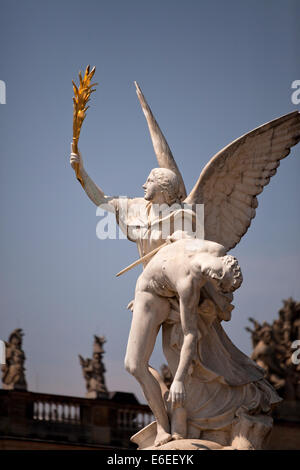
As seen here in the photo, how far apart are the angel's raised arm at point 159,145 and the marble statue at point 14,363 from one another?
14.1 meters

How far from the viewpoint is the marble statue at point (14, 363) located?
3030 centimetres

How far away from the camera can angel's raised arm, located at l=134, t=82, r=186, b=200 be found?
54.4ft

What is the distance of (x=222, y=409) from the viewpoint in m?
15.7

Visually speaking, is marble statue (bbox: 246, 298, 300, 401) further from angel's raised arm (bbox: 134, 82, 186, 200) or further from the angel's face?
the angel's face

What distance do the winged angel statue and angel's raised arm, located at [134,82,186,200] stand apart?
1 cm

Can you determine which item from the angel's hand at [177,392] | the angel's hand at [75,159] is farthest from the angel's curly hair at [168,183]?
the angel's hand at [177,392]

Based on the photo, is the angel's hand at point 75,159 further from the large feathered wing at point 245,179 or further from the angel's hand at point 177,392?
the angel's hand at point 177,392

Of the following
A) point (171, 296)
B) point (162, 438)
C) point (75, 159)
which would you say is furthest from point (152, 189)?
point (162, 438)

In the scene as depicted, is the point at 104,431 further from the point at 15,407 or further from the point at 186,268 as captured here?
the point at 186,268

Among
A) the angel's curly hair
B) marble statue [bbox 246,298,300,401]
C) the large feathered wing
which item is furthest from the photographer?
marble statue [bbox 246,298,300,401]

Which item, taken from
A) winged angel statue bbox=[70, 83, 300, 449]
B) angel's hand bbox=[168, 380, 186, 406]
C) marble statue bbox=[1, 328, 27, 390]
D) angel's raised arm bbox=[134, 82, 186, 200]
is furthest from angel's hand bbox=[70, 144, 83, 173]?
marble statue bbox=[1, 328, 27, 390]
